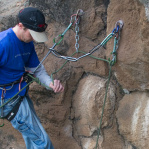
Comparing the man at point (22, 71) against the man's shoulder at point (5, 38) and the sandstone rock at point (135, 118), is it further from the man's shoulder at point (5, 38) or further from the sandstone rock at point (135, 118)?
the sandstone rock at point (135, 118)

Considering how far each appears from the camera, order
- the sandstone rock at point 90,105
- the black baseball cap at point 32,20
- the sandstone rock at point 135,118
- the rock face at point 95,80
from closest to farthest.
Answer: the black baseball cap at point 32,20 → the rock face at point 95,80 → the sandstone rock at point 135,118 → the sandstone rock at point 90,105

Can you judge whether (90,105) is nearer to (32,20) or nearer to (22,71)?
(22,71)

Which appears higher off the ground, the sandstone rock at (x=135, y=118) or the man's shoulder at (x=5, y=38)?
the man's shoulder at (x=5, y=38)

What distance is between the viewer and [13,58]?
74.7 inches

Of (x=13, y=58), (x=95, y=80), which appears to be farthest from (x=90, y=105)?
(x=13, y=58)

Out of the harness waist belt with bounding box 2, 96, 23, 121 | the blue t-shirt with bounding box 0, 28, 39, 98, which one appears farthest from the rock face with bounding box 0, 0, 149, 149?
the harness waist belt with bounding box 2, 96, 23, 121

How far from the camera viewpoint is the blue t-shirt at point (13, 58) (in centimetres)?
183

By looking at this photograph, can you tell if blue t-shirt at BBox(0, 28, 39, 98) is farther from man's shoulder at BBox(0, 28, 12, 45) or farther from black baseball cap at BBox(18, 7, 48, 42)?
black baseball cap at BBox(18, 7, 48, 42)

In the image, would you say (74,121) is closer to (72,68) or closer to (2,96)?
(72,68)

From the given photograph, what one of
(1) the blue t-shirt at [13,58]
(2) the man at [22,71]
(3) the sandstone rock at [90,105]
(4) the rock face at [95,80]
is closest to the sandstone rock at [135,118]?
(4) the rock face at [95,80]

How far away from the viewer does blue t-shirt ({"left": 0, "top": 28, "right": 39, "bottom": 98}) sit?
1.83 m

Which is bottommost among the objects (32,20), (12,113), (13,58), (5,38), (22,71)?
(12,113)

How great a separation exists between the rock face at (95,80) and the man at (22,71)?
425mm

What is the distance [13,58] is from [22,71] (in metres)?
0.21
